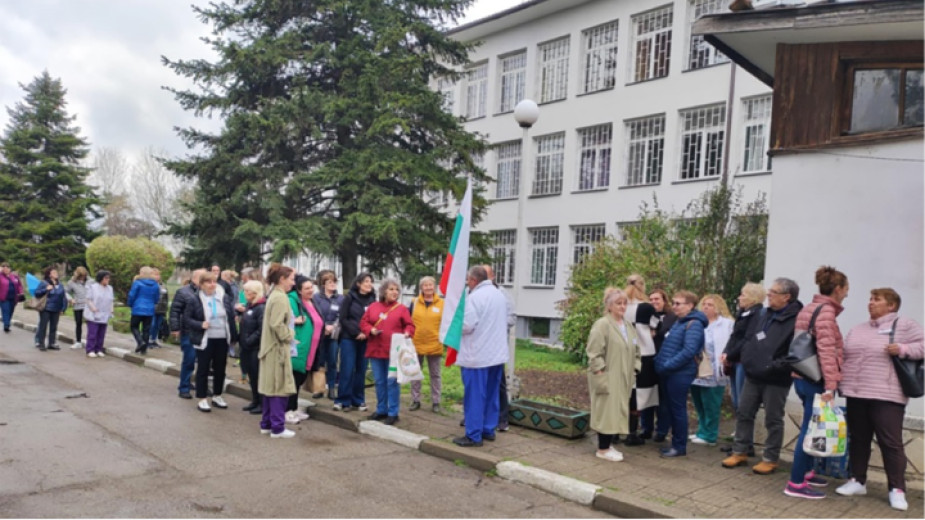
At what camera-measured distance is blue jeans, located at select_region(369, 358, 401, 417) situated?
8.59m

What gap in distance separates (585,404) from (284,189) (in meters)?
11.6

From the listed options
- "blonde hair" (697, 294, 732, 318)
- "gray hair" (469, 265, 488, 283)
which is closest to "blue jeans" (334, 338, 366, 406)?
"gray hair" (469, 265, 488, 283)

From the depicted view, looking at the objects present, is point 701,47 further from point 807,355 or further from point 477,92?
point 807,355

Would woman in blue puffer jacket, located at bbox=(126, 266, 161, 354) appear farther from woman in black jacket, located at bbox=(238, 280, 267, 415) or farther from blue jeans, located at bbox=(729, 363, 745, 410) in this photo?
blue jeans, located at bbox=(729, 363, 745, 410)

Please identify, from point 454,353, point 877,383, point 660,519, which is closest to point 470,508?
point 660,519

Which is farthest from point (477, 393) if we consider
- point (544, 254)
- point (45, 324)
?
point (544, 254)

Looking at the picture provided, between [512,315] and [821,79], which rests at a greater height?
[821,79]

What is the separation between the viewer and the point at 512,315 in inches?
355

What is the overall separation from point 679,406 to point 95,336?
1197cm

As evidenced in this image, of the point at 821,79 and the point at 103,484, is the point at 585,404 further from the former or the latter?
the point at 103,484

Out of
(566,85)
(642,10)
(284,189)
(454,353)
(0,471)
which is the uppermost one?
(642,10)

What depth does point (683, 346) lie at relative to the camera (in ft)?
Answer: 24.2

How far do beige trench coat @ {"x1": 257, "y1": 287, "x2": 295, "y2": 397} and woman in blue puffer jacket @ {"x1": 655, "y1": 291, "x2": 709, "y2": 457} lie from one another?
13.7ft

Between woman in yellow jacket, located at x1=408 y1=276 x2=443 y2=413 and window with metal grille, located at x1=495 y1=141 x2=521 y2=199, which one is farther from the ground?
window with metal grille, located at x1=495 y1=141 x2=521 y2=199
